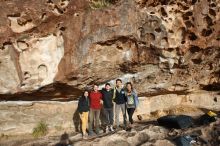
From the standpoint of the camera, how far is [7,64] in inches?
447

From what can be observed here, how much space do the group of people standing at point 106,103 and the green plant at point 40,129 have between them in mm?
1339

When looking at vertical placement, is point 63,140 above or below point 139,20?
below

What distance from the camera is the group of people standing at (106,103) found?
1163cm

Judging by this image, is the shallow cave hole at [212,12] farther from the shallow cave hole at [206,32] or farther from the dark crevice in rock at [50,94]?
the dark crevice in rock at [50,94]

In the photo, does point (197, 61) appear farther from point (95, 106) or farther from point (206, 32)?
point (95, 106)

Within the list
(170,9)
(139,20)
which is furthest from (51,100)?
(170,9)

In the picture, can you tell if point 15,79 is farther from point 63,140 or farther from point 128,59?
point 128,59

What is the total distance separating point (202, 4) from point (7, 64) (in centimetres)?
594

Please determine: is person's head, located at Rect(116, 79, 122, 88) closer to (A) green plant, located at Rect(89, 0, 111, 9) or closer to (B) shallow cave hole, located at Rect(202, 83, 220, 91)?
(A) green plant, located at Rect(89, 0, 111, 9)

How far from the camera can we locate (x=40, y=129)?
12.4 meters

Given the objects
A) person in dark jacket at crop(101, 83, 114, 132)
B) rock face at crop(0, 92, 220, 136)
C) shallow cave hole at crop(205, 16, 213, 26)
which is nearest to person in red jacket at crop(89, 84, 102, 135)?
person in dark jacket at crop(101, 83, 114, 132)

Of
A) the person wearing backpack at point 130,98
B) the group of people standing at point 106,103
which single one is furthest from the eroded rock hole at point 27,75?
the person wearing backpack at point 130,98

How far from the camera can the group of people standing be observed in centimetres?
1163

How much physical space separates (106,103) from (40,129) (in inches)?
89.6
